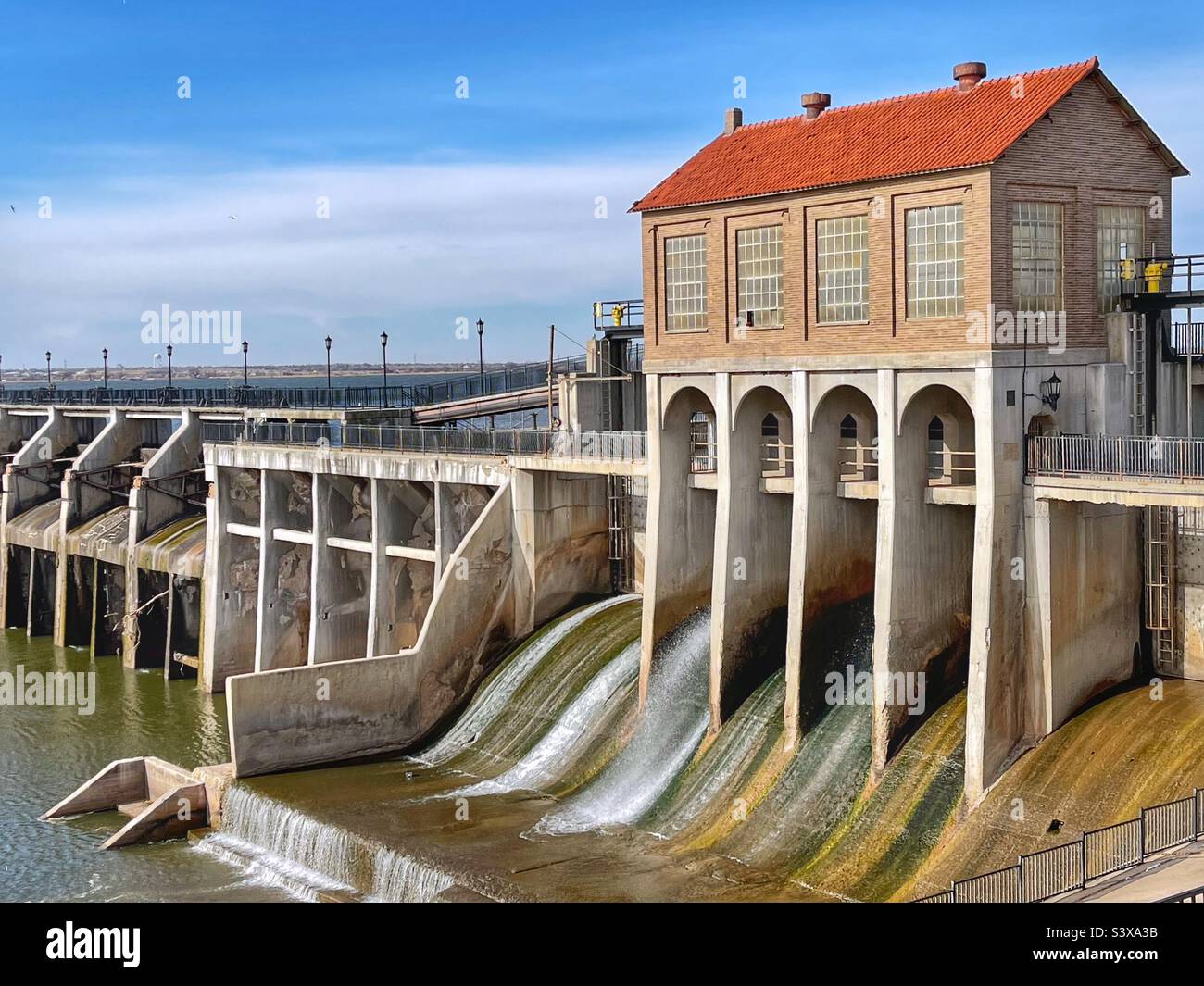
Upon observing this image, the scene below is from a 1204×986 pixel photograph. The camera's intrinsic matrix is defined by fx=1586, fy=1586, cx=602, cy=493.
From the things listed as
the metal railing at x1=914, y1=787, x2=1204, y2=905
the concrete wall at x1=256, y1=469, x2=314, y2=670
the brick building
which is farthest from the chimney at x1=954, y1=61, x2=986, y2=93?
the concrete wall at x1=256, y1=469, x2=314, y2=670

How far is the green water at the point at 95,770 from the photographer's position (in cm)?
3850

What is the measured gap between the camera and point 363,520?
59.2 meters

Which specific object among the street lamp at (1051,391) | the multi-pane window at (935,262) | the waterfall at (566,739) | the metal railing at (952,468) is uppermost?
the multi-pane window at (935,262)

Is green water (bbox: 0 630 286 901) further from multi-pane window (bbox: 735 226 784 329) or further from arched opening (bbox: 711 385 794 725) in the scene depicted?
multi-pane window (bbox: 735 226 784 329)

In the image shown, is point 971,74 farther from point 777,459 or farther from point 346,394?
point 346,394

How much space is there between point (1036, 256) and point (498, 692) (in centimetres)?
2007

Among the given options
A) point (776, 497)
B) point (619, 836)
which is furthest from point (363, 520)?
point (619, 836)

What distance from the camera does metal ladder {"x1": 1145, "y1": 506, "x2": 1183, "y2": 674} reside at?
34.6 m

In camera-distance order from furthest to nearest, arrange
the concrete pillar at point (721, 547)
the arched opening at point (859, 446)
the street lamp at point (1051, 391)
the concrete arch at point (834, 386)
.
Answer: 1. the concrete pillar at point (721, 547)
2. the arched opening at point (859, 446)
3. the concrete arch at point (834, 386)
4. the street lamp at point (1051, 391)

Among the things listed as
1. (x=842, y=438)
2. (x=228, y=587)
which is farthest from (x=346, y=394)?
(x=842, y=438)

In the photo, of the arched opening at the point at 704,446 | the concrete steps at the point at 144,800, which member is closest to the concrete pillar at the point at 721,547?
the arched opening at the point at 704,446

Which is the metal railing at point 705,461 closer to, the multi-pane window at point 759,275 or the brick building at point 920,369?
the brick building at point 920,369

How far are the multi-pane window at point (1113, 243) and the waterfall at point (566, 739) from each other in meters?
16.0

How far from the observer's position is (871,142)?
3759 cm
